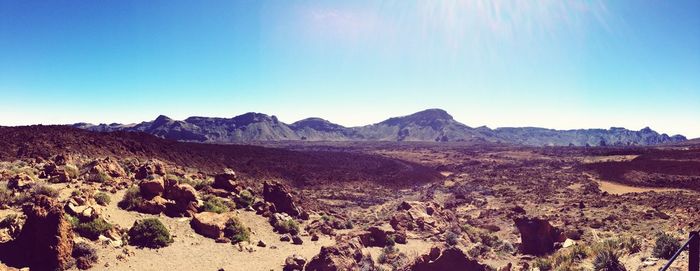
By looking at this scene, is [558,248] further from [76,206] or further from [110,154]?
[110,154]

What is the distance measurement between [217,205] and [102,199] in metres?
5.42

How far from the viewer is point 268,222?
68.4ft

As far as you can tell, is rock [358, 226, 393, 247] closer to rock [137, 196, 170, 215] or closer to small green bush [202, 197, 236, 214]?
small green bush [202, 197, 236, 214]

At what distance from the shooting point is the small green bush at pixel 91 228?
525 inches

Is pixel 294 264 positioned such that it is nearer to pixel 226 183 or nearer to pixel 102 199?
pixel 102 199

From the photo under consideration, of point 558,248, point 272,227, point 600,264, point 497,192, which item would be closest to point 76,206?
point 272,227

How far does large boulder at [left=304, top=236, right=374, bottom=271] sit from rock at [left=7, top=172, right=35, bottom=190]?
40.2 feet

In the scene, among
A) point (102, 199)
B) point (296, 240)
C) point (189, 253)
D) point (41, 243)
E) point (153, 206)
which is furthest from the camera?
point (296, 240)

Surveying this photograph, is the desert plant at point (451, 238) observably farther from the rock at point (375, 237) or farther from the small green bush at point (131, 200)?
the small green bush at point (131, 200)

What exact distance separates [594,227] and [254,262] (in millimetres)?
20531

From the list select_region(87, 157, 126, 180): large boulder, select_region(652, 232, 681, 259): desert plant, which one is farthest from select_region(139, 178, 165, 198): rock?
select_region(652, 232, 681, 259): desert plant

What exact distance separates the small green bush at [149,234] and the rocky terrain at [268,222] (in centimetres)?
4

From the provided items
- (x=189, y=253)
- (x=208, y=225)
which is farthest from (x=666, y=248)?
(x=208, y=225)

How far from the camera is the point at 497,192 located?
4131 centimetres
